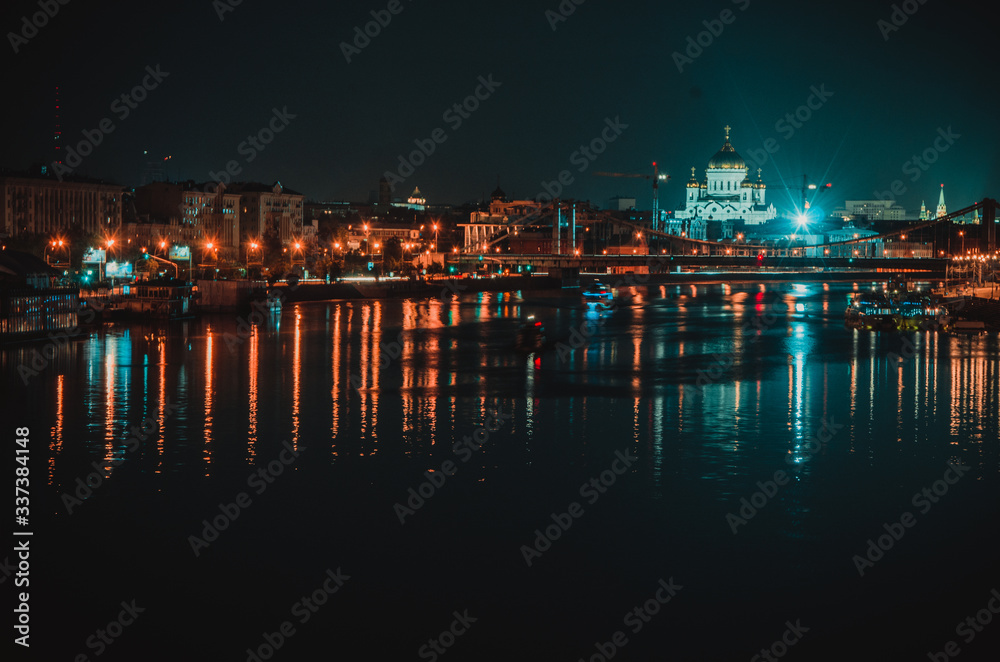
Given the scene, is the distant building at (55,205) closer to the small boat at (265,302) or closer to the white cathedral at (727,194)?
the small boat at (265,302)

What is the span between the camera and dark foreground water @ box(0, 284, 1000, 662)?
7.61m

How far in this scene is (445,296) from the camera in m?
50.5

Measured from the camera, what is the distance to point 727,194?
124m

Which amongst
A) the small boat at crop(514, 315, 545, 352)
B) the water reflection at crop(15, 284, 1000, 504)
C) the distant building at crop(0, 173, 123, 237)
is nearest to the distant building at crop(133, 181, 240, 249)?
the distant building at crop(0, 173, 123, 237)

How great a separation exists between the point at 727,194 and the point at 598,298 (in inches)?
3257

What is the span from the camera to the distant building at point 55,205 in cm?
5081

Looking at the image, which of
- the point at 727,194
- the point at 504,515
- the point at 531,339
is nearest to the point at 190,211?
the point at 531,339

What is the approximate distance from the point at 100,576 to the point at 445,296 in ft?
139

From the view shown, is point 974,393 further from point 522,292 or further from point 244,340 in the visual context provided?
point 522,292

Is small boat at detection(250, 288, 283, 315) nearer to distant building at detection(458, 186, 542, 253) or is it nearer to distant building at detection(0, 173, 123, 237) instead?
distant building at detection(0, 173, 123, 237)

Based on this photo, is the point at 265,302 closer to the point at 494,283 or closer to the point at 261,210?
the point at 494,283

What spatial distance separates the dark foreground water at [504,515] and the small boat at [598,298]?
23545 mm

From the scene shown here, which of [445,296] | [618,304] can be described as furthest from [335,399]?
[445,296]

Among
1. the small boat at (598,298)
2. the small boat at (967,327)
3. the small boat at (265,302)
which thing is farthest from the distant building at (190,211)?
Result: the small boat at (967,327)
